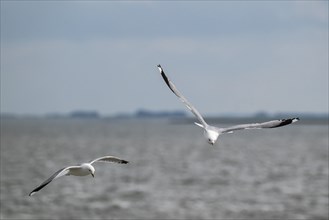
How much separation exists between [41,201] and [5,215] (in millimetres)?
6329

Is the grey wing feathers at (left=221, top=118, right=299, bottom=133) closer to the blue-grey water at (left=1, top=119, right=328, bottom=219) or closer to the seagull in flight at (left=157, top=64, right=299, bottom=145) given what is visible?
the seagull in flight at (left=157, top=64, right=299, bottom=145)

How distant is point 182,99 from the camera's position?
11.7m

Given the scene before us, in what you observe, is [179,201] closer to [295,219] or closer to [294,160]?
[295,219]

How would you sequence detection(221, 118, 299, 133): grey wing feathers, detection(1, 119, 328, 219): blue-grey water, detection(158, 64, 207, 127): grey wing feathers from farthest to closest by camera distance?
detection(1, 119, 328, 219): blue-grey water → detection(158, 64, 207, 127): grey wing feathers → detection(221, 118, 299, 133): grey wing feathers

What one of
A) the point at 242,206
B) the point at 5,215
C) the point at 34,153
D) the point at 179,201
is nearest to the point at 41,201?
the point at 5,215

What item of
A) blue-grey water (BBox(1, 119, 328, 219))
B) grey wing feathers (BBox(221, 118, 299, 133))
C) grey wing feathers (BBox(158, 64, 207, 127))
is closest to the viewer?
grey wing feathers (BBox(221, 118, 299, 133))

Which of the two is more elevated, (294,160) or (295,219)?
(294,160)

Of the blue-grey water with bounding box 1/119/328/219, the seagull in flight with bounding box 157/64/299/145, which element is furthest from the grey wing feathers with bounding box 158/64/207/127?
the blue-grey water with bounding box 1/119/328/219

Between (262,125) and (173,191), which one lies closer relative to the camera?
(262,125)

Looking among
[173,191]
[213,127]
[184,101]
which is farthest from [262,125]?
[173,191]

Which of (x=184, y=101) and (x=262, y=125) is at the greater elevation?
(x=184, y=101)

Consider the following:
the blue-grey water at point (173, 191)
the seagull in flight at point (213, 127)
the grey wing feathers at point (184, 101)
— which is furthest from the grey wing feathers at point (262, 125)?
the blue-grey water at point (173, 191)

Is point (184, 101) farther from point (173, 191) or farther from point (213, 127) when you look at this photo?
point (173, 191)

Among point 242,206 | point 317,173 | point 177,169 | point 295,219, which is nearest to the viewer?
point 295,219
